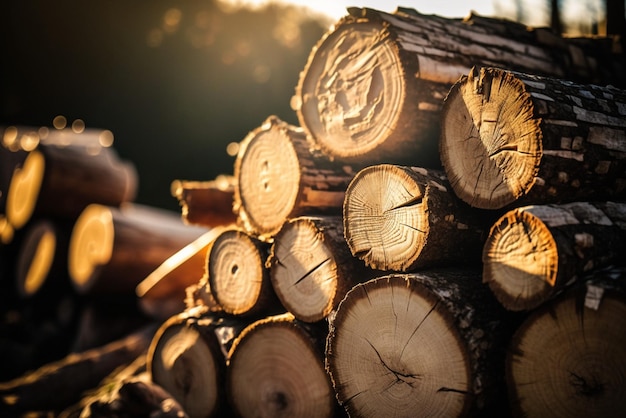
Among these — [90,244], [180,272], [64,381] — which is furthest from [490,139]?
[90,244]

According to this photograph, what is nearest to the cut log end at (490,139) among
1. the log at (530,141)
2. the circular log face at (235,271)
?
the log at (530,141)

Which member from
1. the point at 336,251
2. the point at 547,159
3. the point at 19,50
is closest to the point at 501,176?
the point at 547,159

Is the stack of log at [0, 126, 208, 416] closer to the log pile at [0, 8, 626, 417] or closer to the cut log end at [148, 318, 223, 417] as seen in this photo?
the cut log end at [148, 318, 223, 417]

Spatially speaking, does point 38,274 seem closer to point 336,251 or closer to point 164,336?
point 164,336

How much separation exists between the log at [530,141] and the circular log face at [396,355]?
1.37ft

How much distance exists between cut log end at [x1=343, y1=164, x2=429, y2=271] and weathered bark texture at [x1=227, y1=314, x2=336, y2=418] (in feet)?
1.54

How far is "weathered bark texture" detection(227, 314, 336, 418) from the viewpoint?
6.63 feet

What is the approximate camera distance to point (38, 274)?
5.19 metres

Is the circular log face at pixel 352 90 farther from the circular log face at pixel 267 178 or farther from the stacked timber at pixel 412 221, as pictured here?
the circular log face at pixel 267 178

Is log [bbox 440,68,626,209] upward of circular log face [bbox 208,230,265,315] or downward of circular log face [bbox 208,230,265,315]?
upward

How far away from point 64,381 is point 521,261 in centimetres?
318

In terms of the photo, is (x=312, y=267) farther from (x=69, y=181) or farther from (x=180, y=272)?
Result: (x=69, y=181)

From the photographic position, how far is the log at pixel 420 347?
1547 mm

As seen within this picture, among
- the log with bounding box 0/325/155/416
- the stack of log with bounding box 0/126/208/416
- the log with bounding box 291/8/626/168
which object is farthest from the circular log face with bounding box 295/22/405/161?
the log with bounding box 0/325/155/416
